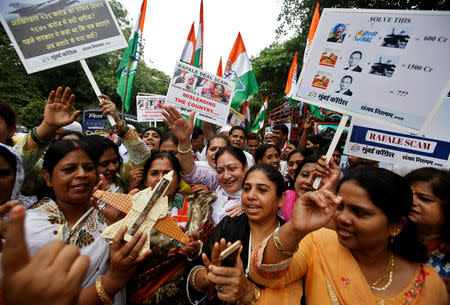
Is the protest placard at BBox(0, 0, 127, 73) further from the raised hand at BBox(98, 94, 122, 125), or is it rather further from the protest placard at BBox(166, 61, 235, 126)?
the protest placard at BBox(166, 61, 235, 126)

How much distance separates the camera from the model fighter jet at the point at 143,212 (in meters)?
1.29

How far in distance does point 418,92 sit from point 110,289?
274 cm

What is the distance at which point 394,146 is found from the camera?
8.26ft

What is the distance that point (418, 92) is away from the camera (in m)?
1.85

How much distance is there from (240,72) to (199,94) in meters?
2.71

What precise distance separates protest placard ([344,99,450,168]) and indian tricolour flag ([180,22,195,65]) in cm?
384

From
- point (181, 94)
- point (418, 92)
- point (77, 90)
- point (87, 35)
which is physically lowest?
point (77, 90)

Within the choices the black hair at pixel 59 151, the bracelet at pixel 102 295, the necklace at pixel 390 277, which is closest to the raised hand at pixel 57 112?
the black hair at pixel 59 151

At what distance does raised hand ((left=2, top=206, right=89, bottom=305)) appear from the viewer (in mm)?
622

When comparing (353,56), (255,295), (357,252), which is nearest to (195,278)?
(255,295)

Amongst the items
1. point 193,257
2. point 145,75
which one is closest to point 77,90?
point 145,75

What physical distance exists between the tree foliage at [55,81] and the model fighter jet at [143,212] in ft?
28.6

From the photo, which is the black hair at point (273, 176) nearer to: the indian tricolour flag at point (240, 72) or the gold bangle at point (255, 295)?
the gold bangle at point (255, 295)

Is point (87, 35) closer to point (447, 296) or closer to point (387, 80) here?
point (387, 80)
